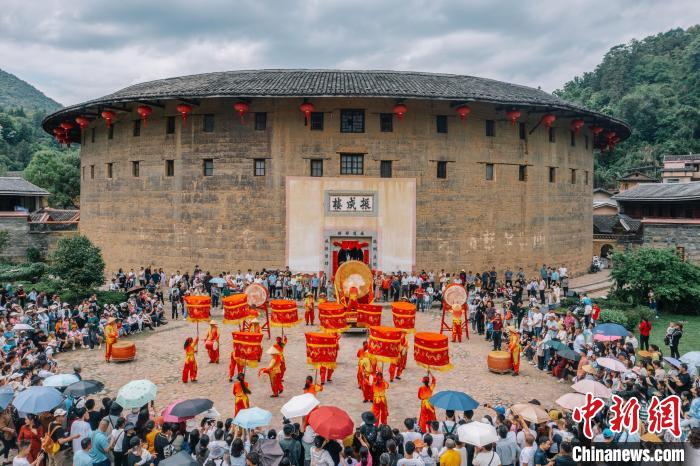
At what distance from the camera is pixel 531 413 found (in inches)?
295

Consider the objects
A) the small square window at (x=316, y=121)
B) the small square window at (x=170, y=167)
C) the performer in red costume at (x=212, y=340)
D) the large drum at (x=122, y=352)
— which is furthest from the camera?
the small square window at (x=170, y=167)

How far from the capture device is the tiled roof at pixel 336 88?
2077 centimetres

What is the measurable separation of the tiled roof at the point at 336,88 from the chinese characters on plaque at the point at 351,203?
437 cm

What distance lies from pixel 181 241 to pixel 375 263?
916 centimetres

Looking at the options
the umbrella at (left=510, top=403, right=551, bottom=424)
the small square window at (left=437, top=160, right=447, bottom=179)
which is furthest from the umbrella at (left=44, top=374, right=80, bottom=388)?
the small square window at (left=437, top=160, right=447, bottom=179)

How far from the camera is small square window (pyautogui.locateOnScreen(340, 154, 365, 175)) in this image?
22094mm

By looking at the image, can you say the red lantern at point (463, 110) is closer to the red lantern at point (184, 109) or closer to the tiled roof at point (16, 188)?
the red lantern at point (184, 109)

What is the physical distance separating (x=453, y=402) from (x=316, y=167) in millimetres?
15614

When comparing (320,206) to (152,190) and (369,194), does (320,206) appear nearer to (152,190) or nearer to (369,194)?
(369,194)

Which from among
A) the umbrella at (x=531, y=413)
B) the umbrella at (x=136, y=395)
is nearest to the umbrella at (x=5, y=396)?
the umbrella at (x=136, y=395)

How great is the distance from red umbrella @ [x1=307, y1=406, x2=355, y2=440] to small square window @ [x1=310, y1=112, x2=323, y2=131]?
16489mm

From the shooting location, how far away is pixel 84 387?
8.52 m

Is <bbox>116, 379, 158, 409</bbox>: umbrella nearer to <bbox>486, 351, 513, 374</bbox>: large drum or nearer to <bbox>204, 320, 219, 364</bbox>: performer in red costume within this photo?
<bbox>204, 320, 219, 364</bbox>: performer in red costume

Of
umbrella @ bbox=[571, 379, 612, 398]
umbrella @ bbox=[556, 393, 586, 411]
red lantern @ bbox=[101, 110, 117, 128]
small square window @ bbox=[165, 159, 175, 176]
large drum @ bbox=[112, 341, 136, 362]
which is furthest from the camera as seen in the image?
small square window @ bbox=[165, 159, 175, 176]
